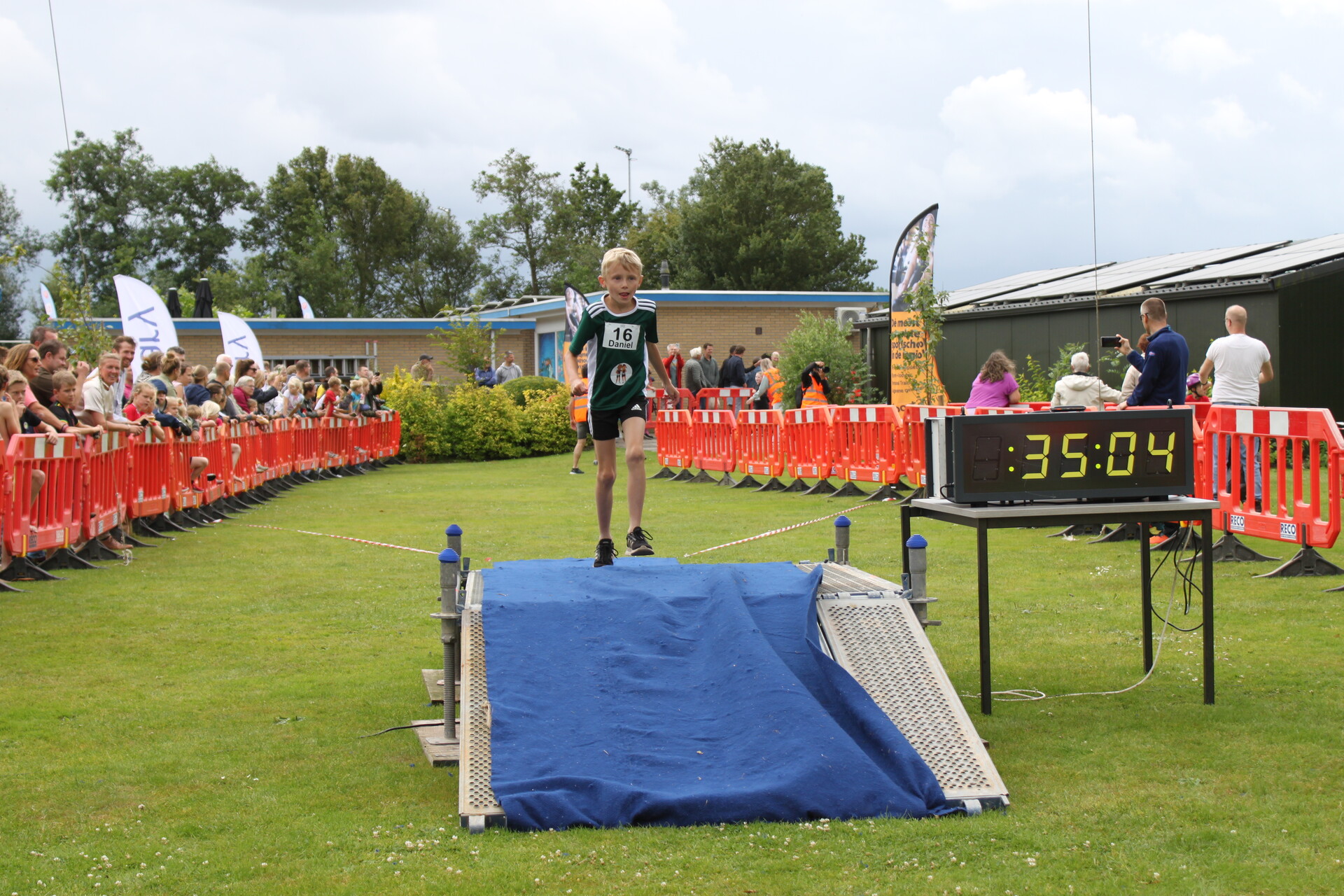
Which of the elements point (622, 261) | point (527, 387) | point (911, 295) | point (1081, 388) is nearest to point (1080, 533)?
point (1081, 388)

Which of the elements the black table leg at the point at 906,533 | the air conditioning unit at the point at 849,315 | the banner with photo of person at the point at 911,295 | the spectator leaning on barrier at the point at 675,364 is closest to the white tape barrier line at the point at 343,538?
the black table leg at the point at 906,533

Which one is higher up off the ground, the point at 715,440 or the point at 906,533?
the point at 906,533

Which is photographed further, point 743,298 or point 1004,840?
point 743,298

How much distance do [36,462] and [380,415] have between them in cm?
1879

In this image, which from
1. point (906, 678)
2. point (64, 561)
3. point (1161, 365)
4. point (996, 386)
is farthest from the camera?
point (996, 386)

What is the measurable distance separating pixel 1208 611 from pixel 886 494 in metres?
11.2

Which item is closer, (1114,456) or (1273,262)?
(1114,456)

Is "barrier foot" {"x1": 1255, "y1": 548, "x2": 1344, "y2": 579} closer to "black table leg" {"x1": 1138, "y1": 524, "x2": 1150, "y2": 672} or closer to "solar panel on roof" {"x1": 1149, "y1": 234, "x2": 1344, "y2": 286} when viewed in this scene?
"black table leg" {"x1": 1138, "y1": 524, "x2": 1150, "y2": 672}

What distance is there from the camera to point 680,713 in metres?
5.30

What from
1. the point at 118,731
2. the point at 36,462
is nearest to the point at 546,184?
the point at 36,462

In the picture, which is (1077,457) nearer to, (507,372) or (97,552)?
(97,552)

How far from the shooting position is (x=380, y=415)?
29531 mm

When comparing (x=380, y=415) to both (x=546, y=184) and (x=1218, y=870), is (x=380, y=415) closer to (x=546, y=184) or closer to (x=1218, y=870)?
(x=1218, y=870)

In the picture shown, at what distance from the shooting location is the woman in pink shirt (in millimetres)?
15422
